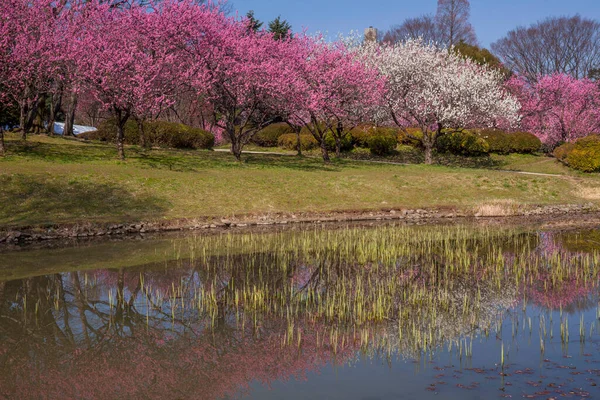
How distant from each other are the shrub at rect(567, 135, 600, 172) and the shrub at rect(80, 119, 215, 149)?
91.5ft

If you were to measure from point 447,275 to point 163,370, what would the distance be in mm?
8888

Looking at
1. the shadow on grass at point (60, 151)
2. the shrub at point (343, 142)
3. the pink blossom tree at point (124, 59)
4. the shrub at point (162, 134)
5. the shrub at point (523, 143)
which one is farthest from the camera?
the shrub at point (523, 143)

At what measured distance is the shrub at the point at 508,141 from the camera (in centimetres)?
5572

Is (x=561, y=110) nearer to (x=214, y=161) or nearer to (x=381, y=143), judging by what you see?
(x=381, y=143)

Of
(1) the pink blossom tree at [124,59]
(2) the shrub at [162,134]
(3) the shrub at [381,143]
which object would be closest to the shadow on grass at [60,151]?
(1) the pink blossom tree at [124,59]

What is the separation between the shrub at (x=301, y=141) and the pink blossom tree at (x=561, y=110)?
2355cm

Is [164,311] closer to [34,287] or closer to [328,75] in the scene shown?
[34,287]

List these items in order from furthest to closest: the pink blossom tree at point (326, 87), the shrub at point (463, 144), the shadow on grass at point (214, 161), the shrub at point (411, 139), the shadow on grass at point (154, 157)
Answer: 1. the shrub at point (411, 139)
2. the shrub at point (463, 144)
3. the pink blossom tree at point (326, 87)
4. the shadow on grass at point (214, 161)
5. the shadow on grass at point (154, 157)

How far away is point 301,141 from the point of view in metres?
53.9

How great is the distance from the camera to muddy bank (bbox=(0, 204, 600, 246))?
77.2 feet

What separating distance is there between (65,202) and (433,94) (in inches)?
1126

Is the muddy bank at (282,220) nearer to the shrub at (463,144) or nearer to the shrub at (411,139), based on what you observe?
the shrub at (463,144)

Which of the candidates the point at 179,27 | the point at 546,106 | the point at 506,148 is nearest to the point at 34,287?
the point at 179,27

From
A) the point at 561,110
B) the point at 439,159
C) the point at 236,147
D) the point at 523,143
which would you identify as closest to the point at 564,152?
the point at 523,143
